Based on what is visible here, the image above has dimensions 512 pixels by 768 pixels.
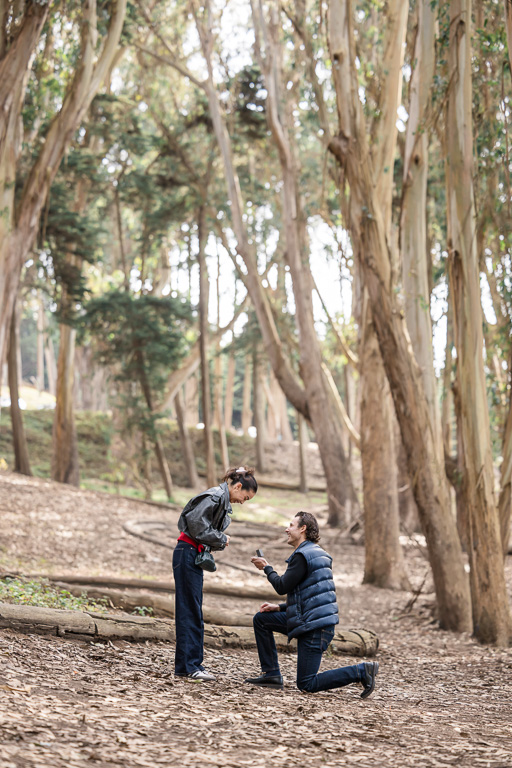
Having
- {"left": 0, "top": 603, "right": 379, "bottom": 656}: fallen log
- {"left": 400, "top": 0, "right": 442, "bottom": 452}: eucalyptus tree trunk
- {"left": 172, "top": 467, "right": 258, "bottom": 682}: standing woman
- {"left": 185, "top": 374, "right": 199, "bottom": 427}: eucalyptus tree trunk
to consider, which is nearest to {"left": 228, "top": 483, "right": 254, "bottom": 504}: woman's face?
{"left": 172, "top": 467, "right": 258, "bottom": 682}: standing woman

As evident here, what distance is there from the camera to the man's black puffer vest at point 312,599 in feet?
15.2

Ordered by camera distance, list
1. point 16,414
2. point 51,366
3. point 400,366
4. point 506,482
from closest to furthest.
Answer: point 506,482 < point 400,366 < point 16,414 < point 51,366

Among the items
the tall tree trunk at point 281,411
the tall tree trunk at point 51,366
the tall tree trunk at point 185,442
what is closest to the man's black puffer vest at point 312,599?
the tall tree trunk at point 185,442

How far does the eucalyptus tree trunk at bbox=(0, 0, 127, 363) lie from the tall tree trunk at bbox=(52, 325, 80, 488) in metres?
7.01

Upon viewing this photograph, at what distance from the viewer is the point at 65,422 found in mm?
18672

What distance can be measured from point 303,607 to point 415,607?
5796mm

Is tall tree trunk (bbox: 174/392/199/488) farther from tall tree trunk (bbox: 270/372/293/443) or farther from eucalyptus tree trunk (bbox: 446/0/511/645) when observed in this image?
eucalyptus tree trunk (bbox: 446/0/511/645)

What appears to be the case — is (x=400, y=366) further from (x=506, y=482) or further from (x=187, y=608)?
(x=187, y=608)

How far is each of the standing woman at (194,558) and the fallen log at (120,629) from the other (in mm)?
941

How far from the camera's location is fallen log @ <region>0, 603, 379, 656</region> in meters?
5.34

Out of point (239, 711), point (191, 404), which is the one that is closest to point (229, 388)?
point (191, 404)

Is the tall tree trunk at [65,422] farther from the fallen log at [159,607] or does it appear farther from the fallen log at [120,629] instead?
the fallen log at [120,629]

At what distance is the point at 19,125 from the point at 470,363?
8.02 m

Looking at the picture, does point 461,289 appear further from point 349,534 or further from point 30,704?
point 349,534
